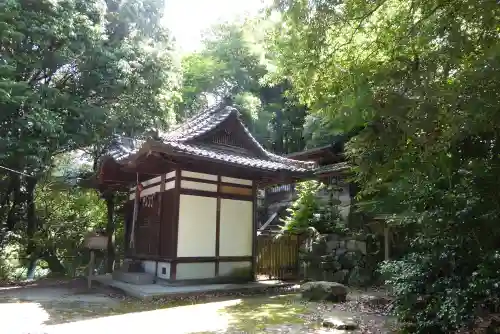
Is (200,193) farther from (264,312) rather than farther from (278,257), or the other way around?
(264,312)

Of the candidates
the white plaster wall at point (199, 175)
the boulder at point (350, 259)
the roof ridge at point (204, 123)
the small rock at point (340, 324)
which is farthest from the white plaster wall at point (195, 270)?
the small rock at point (340, 324)

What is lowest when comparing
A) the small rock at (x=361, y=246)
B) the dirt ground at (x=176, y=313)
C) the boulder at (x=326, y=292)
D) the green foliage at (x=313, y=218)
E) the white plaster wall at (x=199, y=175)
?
the dirt ground at (x=176, y=313)

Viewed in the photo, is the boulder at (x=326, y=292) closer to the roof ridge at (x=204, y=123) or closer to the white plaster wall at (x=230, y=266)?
the white plaster wall at (x=230, y=266)

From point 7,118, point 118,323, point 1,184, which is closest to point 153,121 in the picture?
point 7,118

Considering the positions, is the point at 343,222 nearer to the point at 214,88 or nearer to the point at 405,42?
the point at 405,42

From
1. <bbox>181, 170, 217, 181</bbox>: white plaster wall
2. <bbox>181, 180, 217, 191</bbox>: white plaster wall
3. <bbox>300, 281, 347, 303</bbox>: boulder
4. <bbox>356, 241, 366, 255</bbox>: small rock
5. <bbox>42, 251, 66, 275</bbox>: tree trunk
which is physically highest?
<bbox>181, 170, 217, 181</bbox>: white plaster wall

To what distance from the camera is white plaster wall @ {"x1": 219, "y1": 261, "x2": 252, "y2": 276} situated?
10.1 m

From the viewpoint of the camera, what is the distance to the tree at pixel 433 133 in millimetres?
4359

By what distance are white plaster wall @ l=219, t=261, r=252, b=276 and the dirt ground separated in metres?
1.27

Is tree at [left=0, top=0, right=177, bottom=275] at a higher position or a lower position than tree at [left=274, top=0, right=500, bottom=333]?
higher

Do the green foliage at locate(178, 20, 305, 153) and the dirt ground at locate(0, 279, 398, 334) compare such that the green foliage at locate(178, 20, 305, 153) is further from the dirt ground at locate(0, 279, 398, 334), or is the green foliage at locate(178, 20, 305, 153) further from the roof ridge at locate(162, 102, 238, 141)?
the dirt ground at locate(0, 279, 398, 334)

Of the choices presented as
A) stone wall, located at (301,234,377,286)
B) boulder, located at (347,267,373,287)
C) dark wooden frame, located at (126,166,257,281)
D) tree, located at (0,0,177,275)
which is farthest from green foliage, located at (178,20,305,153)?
boulder, located at (347,267,373,287)

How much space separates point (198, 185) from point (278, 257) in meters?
3.61

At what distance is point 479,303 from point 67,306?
22.8 ft
